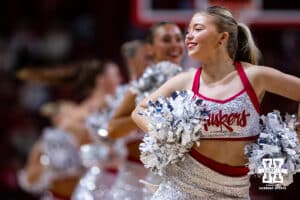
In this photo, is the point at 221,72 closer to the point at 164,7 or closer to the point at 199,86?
the point at 199,86

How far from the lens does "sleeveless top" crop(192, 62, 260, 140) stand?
160 inches

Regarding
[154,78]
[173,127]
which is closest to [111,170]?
[154,78]

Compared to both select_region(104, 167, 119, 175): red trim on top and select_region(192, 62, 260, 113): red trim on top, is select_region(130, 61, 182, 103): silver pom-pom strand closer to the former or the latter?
select_region(192, 62, 260, 113): red trim on top

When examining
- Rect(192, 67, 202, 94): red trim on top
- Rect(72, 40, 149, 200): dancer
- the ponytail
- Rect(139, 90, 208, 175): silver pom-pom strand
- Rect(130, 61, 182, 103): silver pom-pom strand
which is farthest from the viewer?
Rect(72, 40, 149, 200): dancer

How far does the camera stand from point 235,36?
13.8 ft

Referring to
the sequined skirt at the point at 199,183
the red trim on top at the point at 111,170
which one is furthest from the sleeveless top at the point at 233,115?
the red trim on top at the point at 111,170

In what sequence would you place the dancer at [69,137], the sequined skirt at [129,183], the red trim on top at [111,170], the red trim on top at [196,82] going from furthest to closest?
the dancer at [69,137] < the red trim on top at [111,170] < the sequined skirt at [129,183] < the red trim on top at [196,82]

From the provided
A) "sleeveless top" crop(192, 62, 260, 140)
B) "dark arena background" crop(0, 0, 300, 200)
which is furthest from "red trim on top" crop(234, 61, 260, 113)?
"dark arena background" crop(0, 0, 300, 200)

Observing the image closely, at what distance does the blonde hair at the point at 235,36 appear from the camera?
4172 millimetres

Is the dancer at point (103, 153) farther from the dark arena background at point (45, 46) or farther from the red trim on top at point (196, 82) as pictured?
the dark arena background at point (45, 46)

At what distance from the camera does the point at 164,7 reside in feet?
27.5

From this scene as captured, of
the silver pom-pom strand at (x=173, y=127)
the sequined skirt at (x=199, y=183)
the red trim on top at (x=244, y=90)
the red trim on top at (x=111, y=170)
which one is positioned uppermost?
the red trim on top at (x=244, y=90)

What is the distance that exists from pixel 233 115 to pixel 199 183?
0.96ft

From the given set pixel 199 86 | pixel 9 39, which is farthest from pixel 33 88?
pixel 199 86
